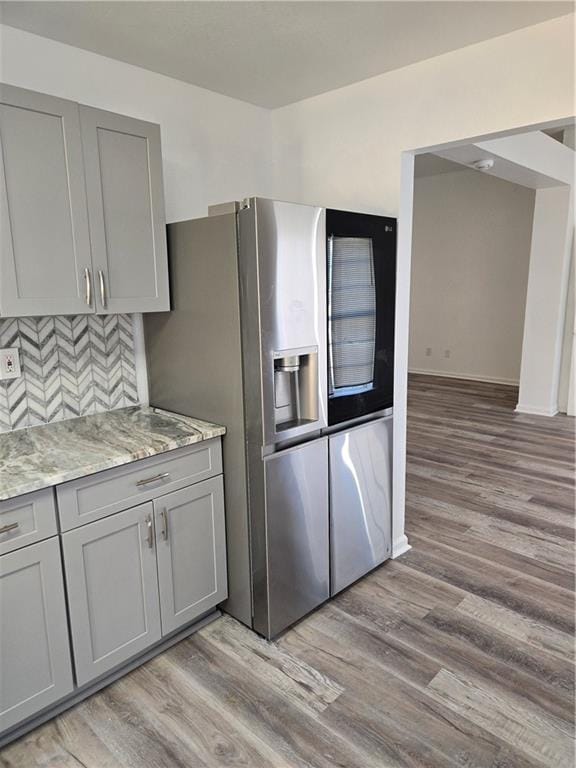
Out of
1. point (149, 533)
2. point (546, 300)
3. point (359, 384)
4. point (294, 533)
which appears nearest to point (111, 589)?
point (149, 533)

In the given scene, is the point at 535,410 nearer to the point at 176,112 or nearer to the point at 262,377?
the point at 262,377

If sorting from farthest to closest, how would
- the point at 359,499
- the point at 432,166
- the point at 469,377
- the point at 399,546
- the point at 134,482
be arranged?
1. the point at 469,377
2. the point at 432,166
3. the point at 399,546
4. the point at 359,499
5. the point at 134,482

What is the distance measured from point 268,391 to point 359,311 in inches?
25.3

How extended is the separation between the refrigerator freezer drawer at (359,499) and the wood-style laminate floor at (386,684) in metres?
0.16

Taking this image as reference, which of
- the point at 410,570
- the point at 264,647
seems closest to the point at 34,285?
the point at 264,647

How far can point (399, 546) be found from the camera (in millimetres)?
2920

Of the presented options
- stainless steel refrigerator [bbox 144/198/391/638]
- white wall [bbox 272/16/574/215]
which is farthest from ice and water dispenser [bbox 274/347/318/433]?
white wall [bbox 272/16/574/215]

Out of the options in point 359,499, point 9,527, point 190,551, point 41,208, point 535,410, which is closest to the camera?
point 9,527

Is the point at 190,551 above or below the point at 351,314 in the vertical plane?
below

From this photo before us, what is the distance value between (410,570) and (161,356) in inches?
67.9

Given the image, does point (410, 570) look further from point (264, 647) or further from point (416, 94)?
point (416, 94)

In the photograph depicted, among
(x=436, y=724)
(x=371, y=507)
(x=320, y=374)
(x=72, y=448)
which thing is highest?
(x=320, y=374)

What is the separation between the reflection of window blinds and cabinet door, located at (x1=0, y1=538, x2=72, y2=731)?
1300 mm

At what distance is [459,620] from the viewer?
2.37 metres
